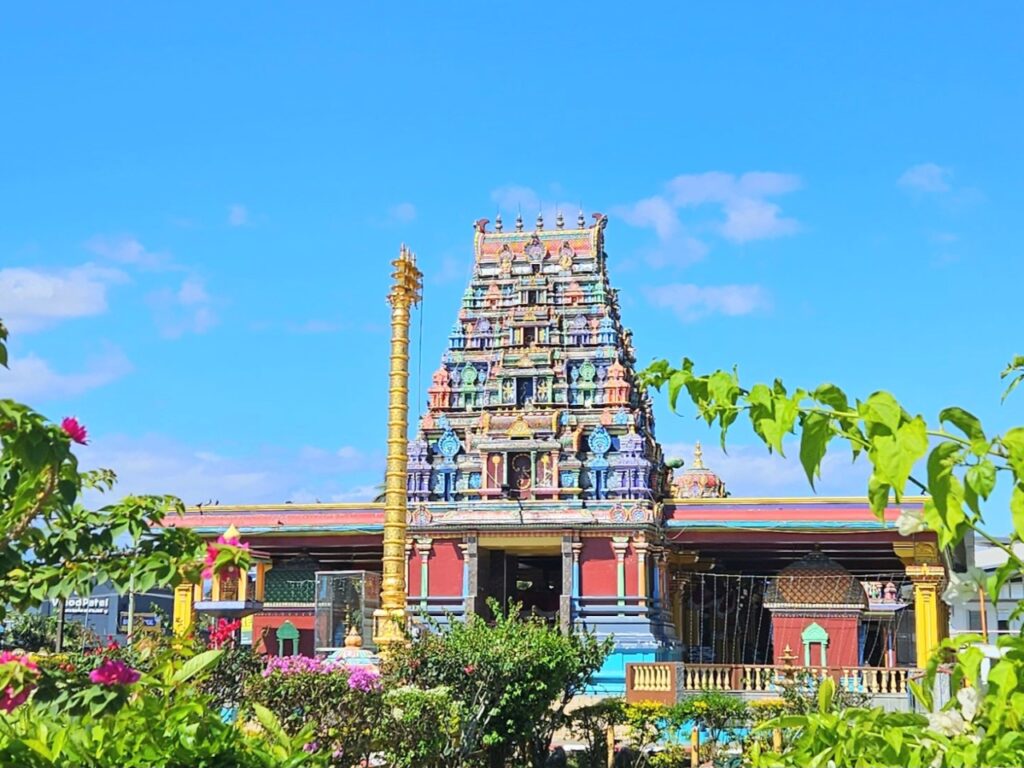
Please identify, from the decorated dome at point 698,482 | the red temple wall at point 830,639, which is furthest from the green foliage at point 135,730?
the decorated dome at point 698,482

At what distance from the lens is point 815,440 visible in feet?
8.49

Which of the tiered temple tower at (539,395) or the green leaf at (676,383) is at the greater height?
the tiered temple tower at (539,395)

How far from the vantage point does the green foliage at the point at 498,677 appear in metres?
12.0

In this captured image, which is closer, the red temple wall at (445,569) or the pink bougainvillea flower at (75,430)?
the pink bougainvillea flower at (75,430)

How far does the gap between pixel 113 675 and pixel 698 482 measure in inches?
1313

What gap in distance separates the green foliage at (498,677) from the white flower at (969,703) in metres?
9.31

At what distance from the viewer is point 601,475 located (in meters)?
25.9

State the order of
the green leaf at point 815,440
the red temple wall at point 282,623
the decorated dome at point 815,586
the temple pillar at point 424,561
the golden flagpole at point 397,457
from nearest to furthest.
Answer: the green leaf at point 815,440 < the golden flagpole at point 397,457 < the temple pillar at point 424,561 < the decorated dome at point 815,586 < the red temple wall at point 282,623

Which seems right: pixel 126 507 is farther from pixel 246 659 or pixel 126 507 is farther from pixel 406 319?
pixel 406 319

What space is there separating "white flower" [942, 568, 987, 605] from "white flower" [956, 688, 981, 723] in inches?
8.8

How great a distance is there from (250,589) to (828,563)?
45.6 ft

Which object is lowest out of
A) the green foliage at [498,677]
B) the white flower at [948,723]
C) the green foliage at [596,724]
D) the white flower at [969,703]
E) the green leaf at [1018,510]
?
the green foliage at [596,724]

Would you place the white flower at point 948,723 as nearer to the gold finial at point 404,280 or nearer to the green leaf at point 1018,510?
the green leaf at point 1018,510

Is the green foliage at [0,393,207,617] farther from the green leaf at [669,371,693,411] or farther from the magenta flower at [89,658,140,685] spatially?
the green leaf at [669,371,693,411]
